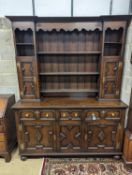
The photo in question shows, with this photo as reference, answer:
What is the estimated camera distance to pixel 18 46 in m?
2.27

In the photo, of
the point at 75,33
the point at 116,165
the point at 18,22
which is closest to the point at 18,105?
the point at 18,22

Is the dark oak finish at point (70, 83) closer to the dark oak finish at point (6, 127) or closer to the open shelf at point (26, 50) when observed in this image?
the open shelf at point (26, 50)

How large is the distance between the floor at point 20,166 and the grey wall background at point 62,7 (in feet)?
7.70

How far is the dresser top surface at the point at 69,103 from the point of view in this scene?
212 centimetres

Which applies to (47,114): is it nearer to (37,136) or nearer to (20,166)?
(37,136)

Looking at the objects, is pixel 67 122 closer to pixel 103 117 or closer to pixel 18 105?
pixel 103 117

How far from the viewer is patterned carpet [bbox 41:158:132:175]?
2.08 meters

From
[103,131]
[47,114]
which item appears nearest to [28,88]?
[47,114]

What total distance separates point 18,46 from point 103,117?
1.70 metres

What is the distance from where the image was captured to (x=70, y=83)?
2.55 metres

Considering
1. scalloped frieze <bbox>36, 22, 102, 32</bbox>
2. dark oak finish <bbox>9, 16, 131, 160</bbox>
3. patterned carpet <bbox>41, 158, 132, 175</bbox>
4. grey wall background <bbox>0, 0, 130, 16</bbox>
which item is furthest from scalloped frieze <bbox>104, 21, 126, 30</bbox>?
patterned carpet <bbox>41, 158, 132, 175</bbox>

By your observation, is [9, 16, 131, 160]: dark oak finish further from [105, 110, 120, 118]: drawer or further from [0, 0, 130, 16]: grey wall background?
[0, 0, 130, 16]: grey wall background

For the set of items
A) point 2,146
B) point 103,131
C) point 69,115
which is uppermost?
point 69,115

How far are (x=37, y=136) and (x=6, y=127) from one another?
49cm
